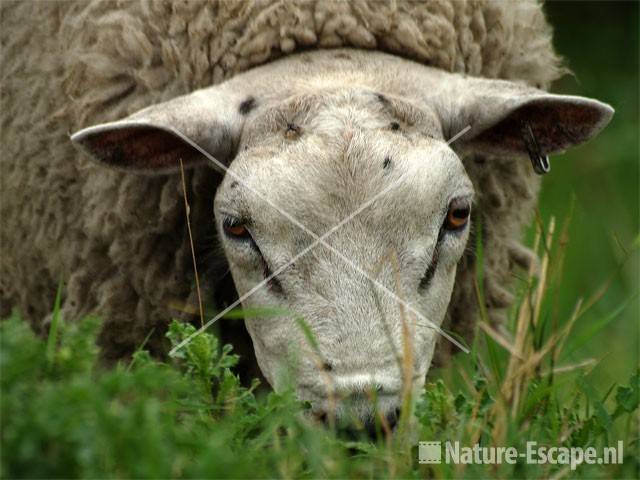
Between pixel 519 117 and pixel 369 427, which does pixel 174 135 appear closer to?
pixel 519 117

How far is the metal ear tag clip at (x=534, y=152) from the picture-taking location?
3.98m

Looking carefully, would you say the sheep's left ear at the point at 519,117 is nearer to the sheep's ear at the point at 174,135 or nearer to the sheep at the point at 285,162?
the sheep at the point at 285,162

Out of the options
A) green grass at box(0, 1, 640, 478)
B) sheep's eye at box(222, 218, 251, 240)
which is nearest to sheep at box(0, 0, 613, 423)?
sheep's eye at box(222, 218, 251, 240)

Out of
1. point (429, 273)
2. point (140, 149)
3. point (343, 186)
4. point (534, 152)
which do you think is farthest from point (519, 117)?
point (140, 149)

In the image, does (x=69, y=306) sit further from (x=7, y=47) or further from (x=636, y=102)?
(x=636, y=102)

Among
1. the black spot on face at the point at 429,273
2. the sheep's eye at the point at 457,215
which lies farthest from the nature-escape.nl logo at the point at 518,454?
the sheep's eye at the point at 457,215

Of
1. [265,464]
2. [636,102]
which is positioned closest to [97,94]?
[265,464]

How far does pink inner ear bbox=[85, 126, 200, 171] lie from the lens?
3.80 meters

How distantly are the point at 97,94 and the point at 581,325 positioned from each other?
404 centimetres

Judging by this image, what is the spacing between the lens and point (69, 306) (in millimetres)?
4355

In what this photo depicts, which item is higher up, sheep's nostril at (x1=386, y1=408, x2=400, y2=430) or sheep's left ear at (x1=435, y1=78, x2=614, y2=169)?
sheep's left ear at (x1=435, y1=78, x2=614, y2=169)

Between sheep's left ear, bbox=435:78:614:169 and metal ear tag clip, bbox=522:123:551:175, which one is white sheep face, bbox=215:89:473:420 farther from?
metal ear tag clip, bbox=522:123:551:175

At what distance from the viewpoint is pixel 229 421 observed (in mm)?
2916

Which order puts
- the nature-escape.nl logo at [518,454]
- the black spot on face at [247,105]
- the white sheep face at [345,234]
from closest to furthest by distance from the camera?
the nature-escape.nl logo at [518,454], the white sheep face at [345,234], the black spot on face at [247,105]
